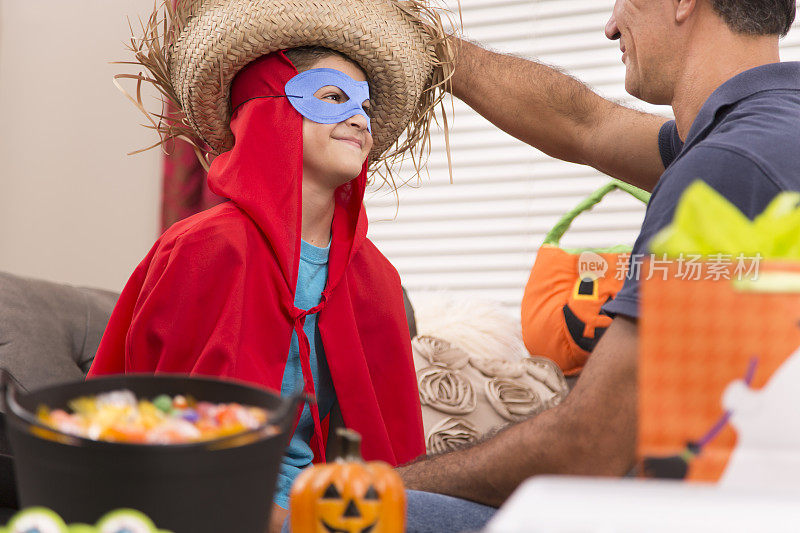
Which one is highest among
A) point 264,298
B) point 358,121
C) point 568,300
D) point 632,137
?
point 358,121

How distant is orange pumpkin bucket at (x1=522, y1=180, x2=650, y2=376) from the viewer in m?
1.93

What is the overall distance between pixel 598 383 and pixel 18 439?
59 centimetres

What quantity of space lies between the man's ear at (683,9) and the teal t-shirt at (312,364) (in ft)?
2.43

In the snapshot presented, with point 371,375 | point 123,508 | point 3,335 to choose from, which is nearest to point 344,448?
point 123,508

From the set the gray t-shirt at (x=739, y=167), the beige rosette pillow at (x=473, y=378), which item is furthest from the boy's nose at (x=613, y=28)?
the beige rosette pillow at (x=473, y=378)

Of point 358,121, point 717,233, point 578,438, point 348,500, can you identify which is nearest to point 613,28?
point 358,121

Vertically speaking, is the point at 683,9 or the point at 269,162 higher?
the point at 683,9

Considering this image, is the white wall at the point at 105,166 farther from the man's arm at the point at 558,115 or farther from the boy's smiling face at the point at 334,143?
the boy's smiling face at the point at 334,143

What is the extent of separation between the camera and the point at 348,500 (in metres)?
0.59

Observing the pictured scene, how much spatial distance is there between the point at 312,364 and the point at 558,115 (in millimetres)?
846

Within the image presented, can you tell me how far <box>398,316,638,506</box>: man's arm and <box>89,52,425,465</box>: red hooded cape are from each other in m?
0.40

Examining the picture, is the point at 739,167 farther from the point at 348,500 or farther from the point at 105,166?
the point at 105,166

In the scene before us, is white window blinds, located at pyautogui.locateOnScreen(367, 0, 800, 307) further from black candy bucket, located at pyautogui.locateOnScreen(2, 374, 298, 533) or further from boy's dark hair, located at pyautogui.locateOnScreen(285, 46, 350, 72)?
black candy bucket, located at pyautogui.locateOnScreen(2, 374, 298, 533)

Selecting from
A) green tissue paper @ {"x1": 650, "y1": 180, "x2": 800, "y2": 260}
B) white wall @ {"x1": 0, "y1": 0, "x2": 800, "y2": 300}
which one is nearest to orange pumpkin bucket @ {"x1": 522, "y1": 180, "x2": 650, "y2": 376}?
white wall @ {"x1": 0, "y1": 0, "x2": 800, "y2": 300}
